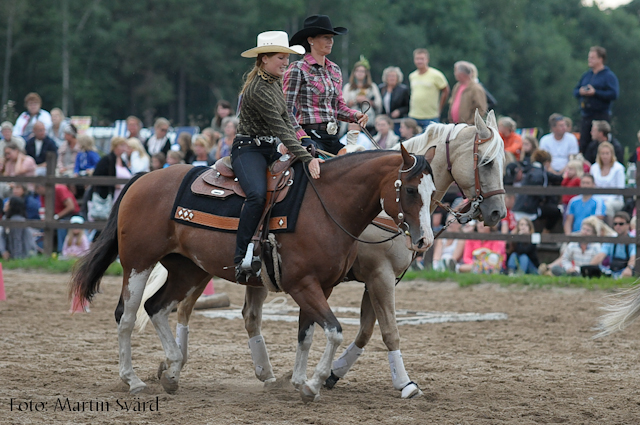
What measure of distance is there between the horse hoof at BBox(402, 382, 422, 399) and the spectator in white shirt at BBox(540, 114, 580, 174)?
848 centimetres

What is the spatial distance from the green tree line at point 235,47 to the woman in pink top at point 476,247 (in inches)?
944

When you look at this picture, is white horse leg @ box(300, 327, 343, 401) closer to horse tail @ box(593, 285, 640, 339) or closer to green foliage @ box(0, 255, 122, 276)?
horse tail @ box(593, 285, 640, 339)

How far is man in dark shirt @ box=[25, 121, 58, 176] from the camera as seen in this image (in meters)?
15.8

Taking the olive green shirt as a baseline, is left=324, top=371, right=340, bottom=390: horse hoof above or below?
below

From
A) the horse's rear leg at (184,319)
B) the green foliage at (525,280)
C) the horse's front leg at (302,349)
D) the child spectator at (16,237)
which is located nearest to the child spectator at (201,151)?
the child spectator at (16,237)

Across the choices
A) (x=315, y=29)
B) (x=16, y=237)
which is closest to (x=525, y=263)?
(x=315, y=29)

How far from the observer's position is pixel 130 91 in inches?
2012

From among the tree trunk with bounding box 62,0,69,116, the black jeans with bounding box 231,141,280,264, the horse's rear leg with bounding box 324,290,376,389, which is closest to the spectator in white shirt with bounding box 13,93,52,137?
the black jeans with bounding box 231,141,280,264

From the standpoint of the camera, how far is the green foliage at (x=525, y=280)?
38.2 feet

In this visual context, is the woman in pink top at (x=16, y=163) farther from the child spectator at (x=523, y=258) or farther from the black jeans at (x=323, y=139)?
the black jeans at (x=323, y=139)

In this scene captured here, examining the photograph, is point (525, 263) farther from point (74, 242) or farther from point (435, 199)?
point (74, 242)

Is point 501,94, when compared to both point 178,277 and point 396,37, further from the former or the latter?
point 178,277

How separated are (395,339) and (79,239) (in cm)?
951

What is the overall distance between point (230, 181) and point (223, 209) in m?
0.24
